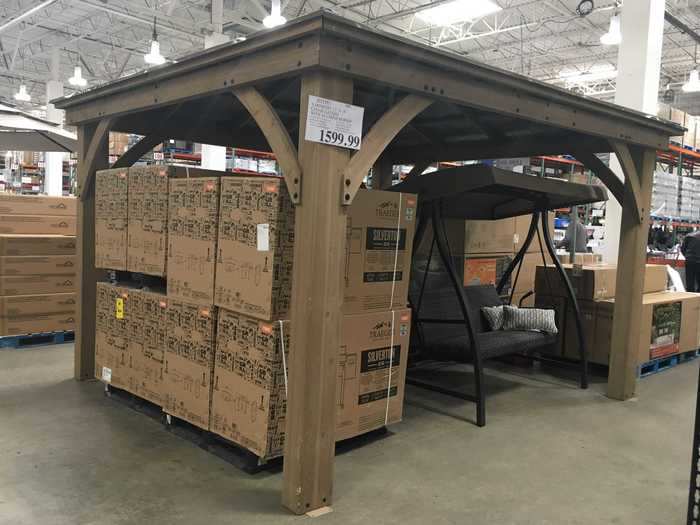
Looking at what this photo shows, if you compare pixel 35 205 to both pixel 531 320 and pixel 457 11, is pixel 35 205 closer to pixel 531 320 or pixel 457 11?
pixel 531 320

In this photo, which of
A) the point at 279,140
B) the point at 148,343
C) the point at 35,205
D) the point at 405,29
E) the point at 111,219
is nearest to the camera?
the point at 279,140

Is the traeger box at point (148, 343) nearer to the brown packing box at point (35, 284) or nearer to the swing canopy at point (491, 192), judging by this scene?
the swing canopy at point (491, 192)

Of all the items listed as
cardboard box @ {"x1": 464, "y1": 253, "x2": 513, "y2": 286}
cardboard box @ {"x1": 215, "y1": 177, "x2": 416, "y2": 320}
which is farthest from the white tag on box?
cardboard box @ {"x1": 464, "y1": 253, "x2": 513, "y2": 286}

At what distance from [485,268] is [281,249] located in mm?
3523

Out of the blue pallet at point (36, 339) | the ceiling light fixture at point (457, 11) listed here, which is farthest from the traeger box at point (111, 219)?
the ceiling light fixture at point (457, 11)

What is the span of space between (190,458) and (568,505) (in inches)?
78.6

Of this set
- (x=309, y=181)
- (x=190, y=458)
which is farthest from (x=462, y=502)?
(x=309, y=181)

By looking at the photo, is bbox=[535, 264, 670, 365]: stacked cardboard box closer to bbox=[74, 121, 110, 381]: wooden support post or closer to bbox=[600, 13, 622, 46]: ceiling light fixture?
bbox=[600, 13, 622, 46]: ceiling light fixture

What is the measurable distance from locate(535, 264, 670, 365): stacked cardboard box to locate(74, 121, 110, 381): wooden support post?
4.06 metres

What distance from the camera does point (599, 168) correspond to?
4844 mm

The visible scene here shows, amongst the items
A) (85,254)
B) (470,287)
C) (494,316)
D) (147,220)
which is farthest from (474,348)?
(85,254)

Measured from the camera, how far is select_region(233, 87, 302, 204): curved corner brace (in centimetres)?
Answer: 263

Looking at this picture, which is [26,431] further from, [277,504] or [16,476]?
[277,504]

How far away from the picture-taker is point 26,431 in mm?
3566
